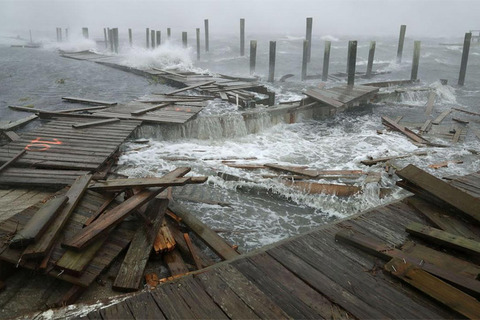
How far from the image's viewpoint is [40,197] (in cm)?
610

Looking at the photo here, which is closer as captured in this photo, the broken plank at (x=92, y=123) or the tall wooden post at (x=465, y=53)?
the broken plank at (x=92, y=123)

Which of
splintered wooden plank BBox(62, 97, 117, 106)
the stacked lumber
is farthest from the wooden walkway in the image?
splintered wooden plank BBox(62, 97, 117, 106)

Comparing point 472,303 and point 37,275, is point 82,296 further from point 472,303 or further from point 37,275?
point 472,303

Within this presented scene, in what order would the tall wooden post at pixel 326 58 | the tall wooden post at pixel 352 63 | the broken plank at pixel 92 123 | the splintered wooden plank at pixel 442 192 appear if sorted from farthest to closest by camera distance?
the tall wooden post at pixel 326 58 → the tall wooden post at pixel 352 63 → the broken plank at pixel 92 123 → the splintered wooden plank at pixel 442 192

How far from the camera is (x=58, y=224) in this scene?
435cm

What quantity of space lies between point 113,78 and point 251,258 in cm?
2066

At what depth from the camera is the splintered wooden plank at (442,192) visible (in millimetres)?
4461

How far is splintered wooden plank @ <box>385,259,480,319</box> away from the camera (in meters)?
2.88

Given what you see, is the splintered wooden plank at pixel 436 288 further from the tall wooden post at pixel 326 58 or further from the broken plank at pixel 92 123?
the tall wooden post at pixel 326 58

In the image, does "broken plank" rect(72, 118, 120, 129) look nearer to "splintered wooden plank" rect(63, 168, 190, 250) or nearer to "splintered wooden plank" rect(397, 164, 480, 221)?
"splintered wooden plank" rect(63, 168, 190, 250)

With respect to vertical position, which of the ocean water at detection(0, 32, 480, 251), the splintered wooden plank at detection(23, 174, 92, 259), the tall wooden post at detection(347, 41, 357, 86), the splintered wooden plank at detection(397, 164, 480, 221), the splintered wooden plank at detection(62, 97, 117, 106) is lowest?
the ocean water at detection(0, 32, 480, 251)

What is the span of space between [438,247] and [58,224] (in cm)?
472

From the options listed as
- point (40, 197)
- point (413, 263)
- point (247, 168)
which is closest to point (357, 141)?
point (247, 168)

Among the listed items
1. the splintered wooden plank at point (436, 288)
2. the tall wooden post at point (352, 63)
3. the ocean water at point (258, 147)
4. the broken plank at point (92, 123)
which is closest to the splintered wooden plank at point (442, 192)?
the splintered wooden plank at point (436, 288)
